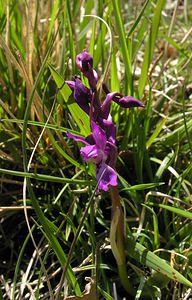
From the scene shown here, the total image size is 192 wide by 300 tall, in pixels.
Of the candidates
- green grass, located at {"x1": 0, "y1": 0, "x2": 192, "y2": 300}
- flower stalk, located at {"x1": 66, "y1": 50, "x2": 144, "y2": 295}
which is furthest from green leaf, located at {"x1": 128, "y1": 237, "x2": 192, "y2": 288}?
flower stalk, located at {"x1": 66, "y1": 50, "x2": 144, "y2": 295}

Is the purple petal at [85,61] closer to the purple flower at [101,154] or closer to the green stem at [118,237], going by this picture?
the purple flower at [101,154]

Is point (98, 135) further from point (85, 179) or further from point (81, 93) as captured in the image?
point (85, 179)

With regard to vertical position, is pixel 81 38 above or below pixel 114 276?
above

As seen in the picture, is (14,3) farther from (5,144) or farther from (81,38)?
(5,144)

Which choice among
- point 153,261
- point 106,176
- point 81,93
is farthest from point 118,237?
point 81,93

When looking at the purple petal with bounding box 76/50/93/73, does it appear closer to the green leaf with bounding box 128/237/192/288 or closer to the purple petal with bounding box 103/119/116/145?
the purple petal with bounding box 103/119/116/145

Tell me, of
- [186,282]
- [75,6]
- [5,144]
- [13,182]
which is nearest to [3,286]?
[13,182]

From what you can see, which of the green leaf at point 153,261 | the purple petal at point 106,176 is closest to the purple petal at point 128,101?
the purple petal at point 106,176
